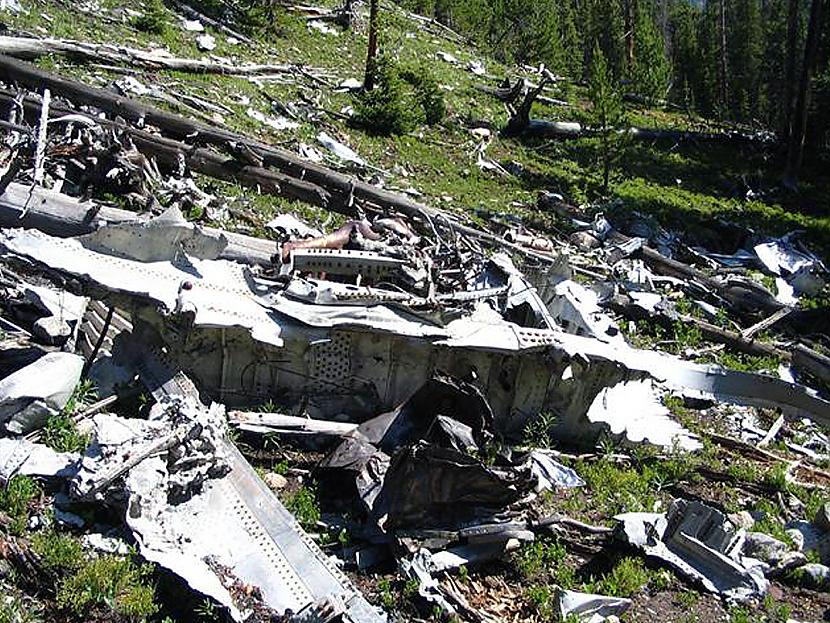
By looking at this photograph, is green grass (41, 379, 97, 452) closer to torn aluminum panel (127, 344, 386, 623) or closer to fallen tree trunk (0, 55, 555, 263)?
torn aluminum panel (127, 344, 386, 623)

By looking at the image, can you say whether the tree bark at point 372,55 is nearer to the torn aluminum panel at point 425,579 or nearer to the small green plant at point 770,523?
the small green plant at point 770,523

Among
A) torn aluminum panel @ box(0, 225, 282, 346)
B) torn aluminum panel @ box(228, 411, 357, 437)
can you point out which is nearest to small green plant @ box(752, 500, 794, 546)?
torn aluminum panel @ box(228, 411, 357, 437)

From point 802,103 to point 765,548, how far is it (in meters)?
17.0

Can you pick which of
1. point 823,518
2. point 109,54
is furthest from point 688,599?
point 109,54

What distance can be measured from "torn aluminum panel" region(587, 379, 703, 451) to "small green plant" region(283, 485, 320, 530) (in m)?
2.70

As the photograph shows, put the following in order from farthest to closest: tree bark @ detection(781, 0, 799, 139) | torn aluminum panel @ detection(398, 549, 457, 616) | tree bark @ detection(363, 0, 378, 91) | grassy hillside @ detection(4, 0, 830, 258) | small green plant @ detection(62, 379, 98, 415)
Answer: tree bark @ detection(781, 0, 799, 139)
tree bark @ detection(363, 0, 378, 91)
grassy hillside @ detection(4, 0, 830, 258)
small green plant @ detection(62, 379, 98, 415)
torn aluminum panel @ detection(398, 549, 457, 616)

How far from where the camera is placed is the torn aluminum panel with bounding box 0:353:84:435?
5.28 meters

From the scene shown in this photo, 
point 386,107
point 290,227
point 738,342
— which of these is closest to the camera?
point 290,227

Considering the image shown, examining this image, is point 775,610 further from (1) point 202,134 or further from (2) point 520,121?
(2) point 520,121

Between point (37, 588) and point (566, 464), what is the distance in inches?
165

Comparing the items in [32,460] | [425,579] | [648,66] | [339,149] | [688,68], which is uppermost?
[688,68]

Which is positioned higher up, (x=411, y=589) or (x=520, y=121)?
(x=520, y=121)

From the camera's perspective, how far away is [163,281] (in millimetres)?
6180

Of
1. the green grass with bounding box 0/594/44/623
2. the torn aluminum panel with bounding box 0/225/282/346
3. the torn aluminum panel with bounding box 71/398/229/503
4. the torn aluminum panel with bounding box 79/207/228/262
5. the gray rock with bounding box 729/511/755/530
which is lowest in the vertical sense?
the gray rock with bounding box 729/511/755/530
